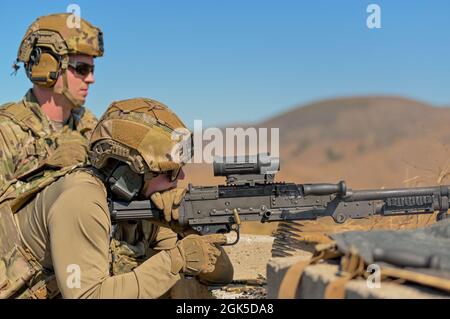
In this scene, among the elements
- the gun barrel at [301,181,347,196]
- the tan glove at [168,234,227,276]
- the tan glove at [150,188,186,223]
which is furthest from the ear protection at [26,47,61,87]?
the tan glove at [168,234,227,276]

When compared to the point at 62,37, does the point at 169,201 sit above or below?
below

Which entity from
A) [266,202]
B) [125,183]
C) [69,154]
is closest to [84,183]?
[125,183]

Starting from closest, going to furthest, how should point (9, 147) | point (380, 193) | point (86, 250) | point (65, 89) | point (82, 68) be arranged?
1. point (86, 250)
2. point (380, 193)
3. point (9, 147)
4. point (65, 89)
5. point (82, 68)

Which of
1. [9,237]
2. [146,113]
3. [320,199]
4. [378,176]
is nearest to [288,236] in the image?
[320,199]

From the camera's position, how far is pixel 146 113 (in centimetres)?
377

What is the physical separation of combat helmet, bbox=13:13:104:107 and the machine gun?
186 cm

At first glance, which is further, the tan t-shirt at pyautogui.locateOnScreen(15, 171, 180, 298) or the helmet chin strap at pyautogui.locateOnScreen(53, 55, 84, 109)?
the helmet chin strap at pyautogui.locateOnScreen(53, 55, 84, 109)

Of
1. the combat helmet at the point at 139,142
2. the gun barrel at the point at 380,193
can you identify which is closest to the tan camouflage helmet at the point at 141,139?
the combat helmet at the point at 139,142

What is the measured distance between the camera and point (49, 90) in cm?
576

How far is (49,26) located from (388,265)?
4145mm

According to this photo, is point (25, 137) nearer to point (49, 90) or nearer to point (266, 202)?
point (49, 90)

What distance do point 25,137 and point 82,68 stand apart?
82 centimetres

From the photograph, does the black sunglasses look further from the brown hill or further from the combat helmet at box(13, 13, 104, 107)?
the brown hill

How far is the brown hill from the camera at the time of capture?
37031 millimetres
